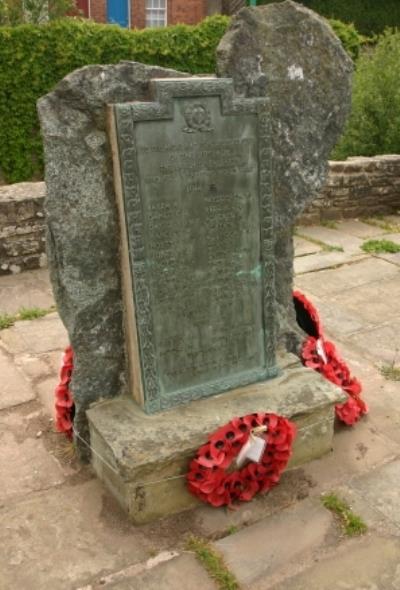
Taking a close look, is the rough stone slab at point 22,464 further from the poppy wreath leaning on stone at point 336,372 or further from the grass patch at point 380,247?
the grass patch at point 380,247

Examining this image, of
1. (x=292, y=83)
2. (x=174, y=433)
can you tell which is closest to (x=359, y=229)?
(x=292, y=83)

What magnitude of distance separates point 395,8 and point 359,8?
1.46 metres

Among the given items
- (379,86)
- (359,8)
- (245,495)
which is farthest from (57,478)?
(359,8)

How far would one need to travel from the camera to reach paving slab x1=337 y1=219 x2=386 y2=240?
23.6 ft

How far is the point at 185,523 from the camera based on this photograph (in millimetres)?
2918

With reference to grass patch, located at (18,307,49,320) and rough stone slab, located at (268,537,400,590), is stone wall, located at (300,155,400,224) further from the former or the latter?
rough stone slab, located at (268,537,400,590)

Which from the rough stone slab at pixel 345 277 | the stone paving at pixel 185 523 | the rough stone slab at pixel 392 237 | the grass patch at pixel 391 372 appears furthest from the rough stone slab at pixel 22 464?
the rough stone slab at pixel 392 237

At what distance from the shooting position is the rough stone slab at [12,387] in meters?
3.84

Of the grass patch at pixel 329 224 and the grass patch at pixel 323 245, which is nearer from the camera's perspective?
the grass patch at pixel 323 245

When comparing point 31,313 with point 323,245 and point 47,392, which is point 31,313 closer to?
point 47,392

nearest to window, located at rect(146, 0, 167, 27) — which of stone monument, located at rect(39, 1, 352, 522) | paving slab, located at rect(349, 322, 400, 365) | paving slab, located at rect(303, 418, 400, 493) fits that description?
paving slab, located at rect(349, 322, 400, 365)

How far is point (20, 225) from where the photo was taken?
226 inches

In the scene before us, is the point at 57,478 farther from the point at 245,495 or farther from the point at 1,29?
the point at 1,29

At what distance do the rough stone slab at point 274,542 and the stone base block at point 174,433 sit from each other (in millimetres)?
310
